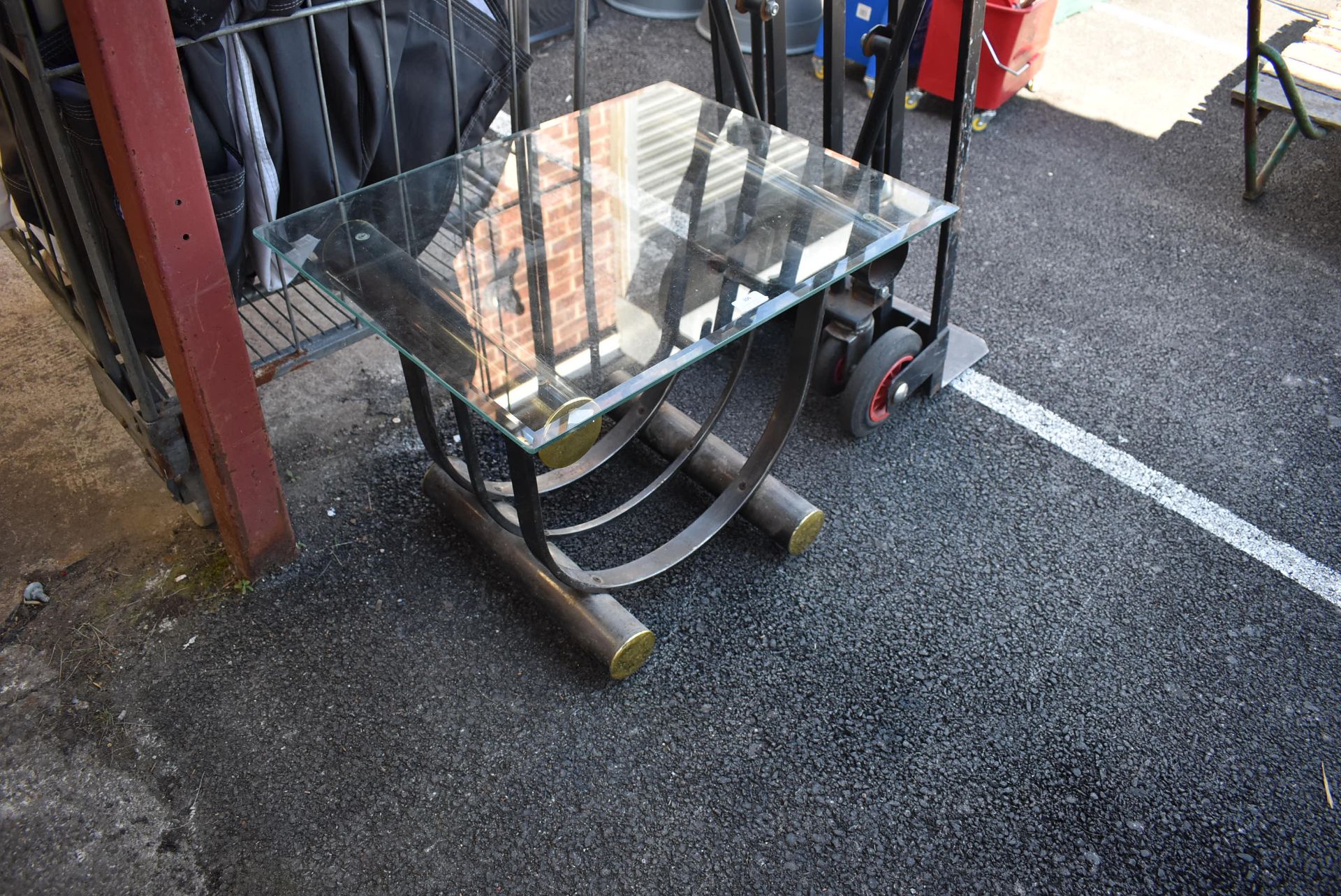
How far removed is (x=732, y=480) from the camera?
7.89ft

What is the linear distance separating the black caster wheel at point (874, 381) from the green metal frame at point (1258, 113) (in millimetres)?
1793

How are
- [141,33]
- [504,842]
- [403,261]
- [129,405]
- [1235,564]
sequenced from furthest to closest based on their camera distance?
[1235,564] < [129,405] < [504,842] < [403,261] < [141,33]

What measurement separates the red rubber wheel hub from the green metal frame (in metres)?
1.80

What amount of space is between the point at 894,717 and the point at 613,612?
631mm

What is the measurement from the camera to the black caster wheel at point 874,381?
2643mm

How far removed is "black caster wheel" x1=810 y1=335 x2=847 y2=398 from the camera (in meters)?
2.74

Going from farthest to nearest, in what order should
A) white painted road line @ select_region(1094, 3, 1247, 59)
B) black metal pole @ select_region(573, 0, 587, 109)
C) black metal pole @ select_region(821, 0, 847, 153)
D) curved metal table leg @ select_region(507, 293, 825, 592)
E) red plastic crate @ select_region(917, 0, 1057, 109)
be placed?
white painted road line @ select_region(1094, 3, 1247, 59) → red plastic crate @ select_region(917, 0, 1057, 109) → black metal pole @ select_region(821, 0, 847, 153) → black metal pole @ select_region(573, 0, 587, 109) → curved metal table leg @ select_region(507, 293, 825, 592)

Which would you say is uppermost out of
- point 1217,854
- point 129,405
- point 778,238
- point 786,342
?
point 778,238

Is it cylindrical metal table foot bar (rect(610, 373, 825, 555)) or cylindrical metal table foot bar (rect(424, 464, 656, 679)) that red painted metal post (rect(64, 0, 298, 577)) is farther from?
cylindrical metal table foot bar (rect(610, 373, 825, 555))

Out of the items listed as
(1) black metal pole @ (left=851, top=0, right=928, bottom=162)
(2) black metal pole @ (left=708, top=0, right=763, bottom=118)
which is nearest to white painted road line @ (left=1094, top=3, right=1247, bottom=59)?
(1) black metal pole @ (left=851, top=0, right=928, bottom=162)

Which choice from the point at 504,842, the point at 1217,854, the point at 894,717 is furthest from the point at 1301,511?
the point at 504,842

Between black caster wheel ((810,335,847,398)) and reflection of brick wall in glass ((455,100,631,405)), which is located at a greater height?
reflection of brick wall in glass ((455,100,631,405))

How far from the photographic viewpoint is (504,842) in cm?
187

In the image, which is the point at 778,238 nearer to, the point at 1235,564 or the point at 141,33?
the point at 141,33
